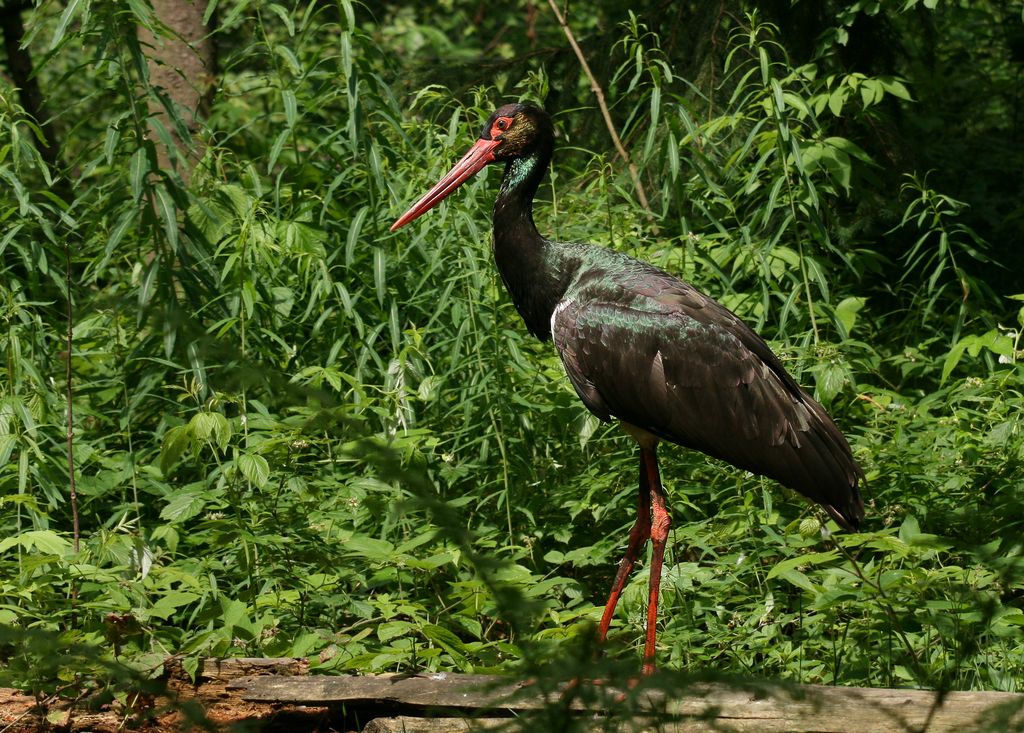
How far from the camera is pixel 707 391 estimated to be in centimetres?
430

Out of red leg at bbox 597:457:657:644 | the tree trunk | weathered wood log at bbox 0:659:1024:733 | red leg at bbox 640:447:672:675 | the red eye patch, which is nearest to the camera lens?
weathered wood log at bbox 0:659:1024:733

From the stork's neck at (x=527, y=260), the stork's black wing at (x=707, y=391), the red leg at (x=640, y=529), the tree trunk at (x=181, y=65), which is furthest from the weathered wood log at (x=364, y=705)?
the tree trunk at (x=181, y=65)

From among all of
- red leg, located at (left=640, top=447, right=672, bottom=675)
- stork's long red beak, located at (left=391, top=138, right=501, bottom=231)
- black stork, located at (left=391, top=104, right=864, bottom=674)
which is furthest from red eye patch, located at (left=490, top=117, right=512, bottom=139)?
red leg, located at (left=640, top=447, right=672, bottom=675)

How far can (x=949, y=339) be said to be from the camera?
241 inches

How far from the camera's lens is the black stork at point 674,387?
165 inches

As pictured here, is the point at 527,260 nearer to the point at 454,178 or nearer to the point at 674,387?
the point at 454,178

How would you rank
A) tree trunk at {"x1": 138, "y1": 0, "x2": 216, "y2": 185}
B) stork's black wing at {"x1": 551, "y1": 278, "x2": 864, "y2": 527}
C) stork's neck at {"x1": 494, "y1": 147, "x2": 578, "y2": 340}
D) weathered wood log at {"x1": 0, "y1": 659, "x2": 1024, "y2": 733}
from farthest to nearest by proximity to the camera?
tree trunk at {"x1": 138, "y1": 0, "x2": 216, "y2": 185}
stork's neck at {"x1": 494, "y1": 147, "x2": 578, "y2": 340}
stork's black wing at {"x1": 551, "y1": 278, "x2": 864, "y2": 527}
weathered wood log at {"x1": 0, "y1": 659, "x2": 1024, "y2": 733}

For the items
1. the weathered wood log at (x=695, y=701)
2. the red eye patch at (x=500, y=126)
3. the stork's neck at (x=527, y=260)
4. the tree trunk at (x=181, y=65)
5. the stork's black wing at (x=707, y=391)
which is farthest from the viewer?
the tree trunk at (x=181, y=65)

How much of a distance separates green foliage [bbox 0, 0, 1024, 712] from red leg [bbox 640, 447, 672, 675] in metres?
0.14

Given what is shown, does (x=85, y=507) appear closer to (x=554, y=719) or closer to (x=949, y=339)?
(x=554, y=719)

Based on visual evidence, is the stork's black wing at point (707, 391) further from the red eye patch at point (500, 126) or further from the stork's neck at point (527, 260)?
the red eye patch at point (500, 126)

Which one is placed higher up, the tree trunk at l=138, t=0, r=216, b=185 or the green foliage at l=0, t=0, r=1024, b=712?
the tree trunk at l=138, t=0, r=216, b=185

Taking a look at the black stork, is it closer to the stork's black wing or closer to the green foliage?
the stork's black wing

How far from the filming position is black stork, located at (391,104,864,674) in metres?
4.19
